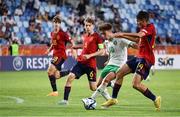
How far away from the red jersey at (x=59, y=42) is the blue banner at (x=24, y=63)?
15819 millimetres

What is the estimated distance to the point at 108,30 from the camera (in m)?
14.7

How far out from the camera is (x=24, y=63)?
36406mm

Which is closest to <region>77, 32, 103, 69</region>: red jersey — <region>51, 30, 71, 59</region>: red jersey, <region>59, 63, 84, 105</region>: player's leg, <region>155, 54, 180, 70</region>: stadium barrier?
<region>59, 63, 84, 105</region>: player's leg

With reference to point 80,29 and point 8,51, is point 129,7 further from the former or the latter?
point 8,51

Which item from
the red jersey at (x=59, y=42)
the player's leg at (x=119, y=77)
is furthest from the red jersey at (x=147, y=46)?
the red jersey at (x=59, y=42)

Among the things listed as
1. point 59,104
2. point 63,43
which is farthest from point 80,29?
point 59,104

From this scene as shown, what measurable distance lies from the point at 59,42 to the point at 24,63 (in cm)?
1661

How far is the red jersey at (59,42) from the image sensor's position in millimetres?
19797

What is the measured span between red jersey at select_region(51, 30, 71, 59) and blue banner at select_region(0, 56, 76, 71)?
623 inches

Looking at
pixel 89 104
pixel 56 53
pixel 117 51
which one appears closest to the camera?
pixel 89 104

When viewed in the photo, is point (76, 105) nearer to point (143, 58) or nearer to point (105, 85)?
point (105, 85)

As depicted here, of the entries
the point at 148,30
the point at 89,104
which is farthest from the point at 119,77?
the point at 148,30

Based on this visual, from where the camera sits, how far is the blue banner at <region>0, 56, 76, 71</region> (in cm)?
3591

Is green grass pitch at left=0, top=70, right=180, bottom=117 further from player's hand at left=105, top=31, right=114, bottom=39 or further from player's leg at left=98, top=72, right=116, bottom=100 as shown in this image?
player's hand at left=105, top=31, right=114, bottom=39
